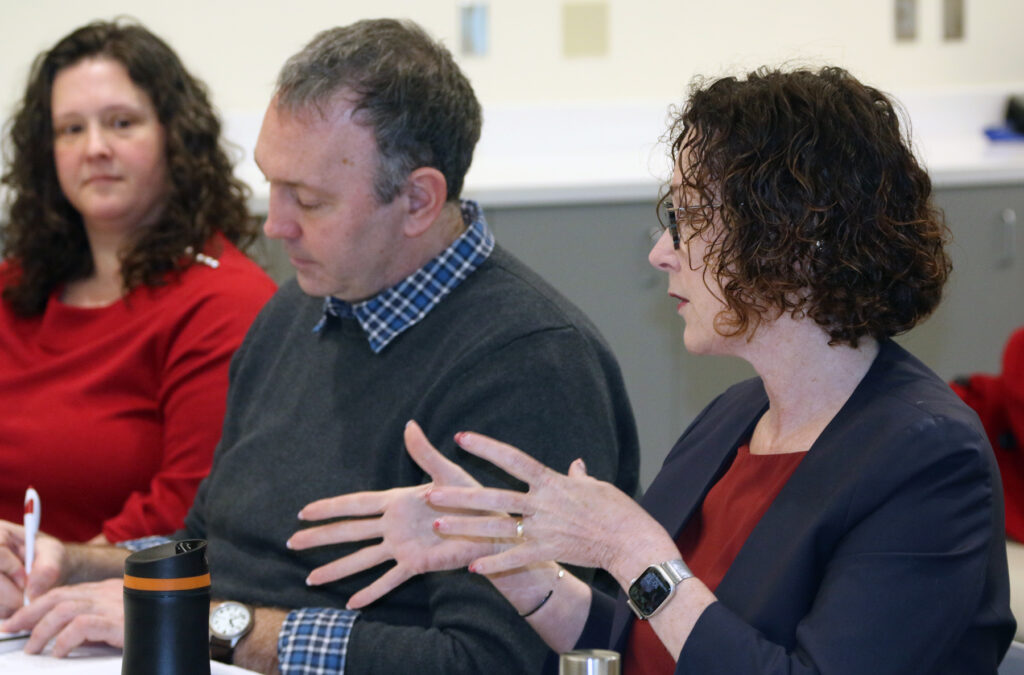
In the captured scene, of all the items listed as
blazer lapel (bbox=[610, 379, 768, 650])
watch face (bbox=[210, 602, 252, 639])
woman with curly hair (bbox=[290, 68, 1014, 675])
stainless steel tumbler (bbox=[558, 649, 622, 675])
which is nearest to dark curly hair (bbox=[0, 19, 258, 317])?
watch face (bbox=[210, 602, 252, 639])

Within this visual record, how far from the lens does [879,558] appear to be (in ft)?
3.42

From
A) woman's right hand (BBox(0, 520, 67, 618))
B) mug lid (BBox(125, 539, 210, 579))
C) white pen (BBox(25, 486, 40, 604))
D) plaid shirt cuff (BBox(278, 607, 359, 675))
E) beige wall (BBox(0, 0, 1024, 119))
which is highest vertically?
beige wall (BBox(0, 0, 1024, 119))

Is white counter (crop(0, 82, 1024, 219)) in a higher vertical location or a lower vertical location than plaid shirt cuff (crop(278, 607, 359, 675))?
higher

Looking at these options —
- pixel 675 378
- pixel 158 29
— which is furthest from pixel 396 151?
pixel 158 29

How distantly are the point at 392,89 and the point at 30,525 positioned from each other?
29.9 inches

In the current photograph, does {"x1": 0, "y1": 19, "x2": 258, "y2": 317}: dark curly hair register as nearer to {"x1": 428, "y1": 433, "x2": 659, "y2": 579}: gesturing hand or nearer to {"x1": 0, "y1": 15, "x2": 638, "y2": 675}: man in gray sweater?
{"x1": 0, "y1": 15, "x2": 638, "y2": 675}: man in gray sweater

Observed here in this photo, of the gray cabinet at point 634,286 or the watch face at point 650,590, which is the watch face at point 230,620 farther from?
the gray cabinet at point 634,286

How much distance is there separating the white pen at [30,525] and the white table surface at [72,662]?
184mm

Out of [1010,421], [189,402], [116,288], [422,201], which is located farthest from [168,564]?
[1010,421]

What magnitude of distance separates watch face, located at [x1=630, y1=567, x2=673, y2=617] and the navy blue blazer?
0.04 metres

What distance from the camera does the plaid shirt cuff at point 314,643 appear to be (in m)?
1.42

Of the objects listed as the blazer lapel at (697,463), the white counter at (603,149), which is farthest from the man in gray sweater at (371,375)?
the white counter at (603,149)

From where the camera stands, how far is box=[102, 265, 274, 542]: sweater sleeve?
1974 mm

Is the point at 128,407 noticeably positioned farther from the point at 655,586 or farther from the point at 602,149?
the point at 602,149
